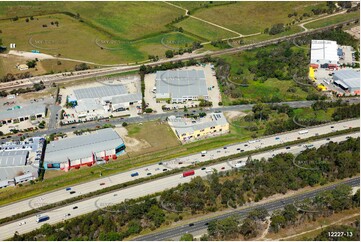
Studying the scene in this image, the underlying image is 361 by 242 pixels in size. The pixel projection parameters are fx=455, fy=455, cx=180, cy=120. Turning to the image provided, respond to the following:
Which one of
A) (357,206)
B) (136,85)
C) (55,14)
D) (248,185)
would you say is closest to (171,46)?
(136,85)

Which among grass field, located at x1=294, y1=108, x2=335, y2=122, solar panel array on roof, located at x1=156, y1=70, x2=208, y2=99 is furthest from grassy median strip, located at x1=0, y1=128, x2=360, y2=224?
solar panel array on roof, located at x1=156, y1=70, x2=208, y2=99

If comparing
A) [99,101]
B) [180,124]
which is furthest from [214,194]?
[99,101]

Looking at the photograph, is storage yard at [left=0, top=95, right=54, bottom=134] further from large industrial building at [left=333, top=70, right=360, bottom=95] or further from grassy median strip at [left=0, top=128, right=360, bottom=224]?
large industrial building at [left=333, top=70, right=360, bottom=95]

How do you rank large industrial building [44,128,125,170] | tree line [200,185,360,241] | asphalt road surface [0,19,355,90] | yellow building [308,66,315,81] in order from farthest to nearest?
asphalt road surface [0,19,355,90]
yellow building [308,66,315,81]
large industrial building [44,128,125,170]
tree line [200,185,360,241]

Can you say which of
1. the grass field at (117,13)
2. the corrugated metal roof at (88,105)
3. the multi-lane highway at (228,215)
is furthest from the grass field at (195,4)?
the multi-lane highway at (228,215)

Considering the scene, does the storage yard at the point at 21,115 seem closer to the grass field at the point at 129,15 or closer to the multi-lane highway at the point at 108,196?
the multi-lane highway at the point at 108,196

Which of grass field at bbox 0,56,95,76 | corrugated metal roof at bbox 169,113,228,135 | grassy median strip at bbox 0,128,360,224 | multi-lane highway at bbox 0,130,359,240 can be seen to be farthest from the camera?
grass field at bbox 0,56,95,76

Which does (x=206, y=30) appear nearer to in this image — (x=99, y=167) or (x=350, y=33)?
(x=350, y=33)
